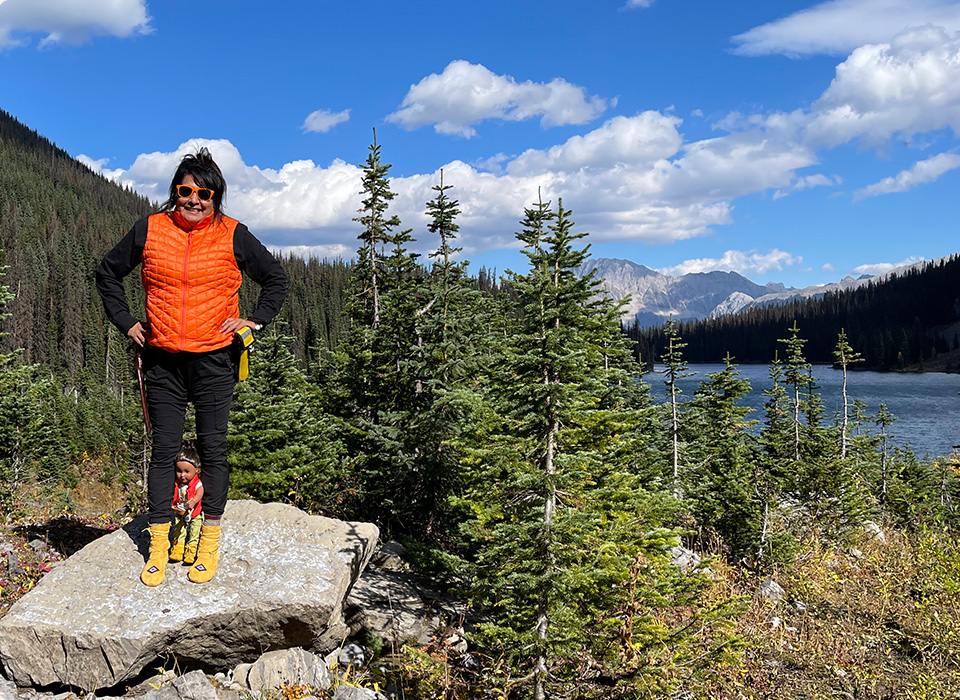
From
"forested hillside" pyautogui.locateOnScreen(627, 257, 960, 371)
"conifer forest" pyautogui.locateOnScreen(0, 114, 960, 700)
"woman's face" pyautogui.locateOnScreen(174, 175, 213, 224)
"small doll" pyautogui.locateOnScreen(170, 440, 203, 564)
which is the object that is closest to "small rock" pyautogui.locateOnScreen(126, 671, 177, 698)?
"small doll" pyautogui.locateOnScreen(170, 440, 203, 564)

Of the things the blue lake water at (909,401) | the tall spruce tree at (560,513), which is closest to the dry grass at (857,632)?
the tall spruce tree at (560,513)

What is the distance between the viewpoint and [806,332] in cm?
15938

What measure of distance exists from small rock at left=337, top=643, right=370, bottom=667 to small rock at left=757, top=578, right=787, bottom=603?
7127 mm

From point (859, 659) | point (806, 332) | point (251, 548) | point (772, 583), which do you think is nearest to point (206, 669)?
point (251, 548)

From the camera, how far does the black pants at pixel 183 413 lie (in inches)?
183

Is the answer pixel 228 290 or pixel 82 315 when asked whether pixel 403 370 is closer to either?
pixel 228 290

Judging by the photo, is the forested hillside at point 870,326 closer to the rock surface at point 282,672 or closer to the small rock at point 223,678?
the rock surface at point 282,672

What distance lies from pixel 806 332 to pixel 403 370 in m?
173

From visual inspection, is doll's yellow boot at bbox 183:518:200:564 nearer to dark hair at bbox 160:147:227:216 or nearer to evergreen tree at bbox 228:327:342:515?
dark hair at bbox 160:147:227:216

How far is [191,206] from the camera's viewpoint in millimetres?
4500

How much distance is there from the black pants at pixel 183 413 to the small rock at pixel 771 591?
30.1 feet

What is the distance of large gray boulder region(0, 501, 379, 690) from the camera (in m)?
4.31

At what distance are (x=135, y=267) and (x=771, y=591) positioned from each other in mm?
10927

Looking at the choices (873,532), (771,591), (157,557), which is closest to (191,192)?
(157,557)
